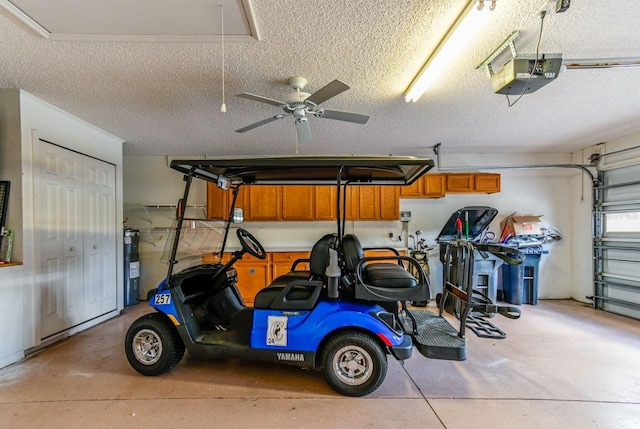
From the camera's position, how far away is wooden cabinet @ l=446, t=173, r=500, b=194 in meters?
5.44

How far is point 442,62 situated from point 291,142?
2933 mm

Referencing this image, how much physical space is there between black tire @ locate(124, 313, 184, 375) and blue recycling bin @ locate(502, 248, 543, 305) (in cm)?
531

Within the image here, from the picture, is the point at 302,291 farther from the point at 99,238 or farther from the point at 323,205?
the point at 99,238

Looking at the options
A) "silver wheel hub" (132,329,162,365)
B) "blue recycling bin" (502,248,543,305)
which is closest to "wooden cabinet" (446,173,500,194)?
"blue recycling bin" (502,248,543,305)

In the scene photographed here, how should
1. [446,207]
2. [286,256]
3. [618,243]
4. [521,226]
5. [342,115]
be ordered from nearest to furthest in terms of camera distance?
[342,115]
[618,243]
[286,256]
[521,226]
[446,207]

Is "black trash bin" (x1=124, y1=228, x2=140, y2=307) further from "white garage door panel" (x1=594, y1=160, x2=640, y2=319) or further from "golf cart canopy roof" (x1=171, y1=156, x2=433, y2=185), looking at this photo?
"white garage door panel" (x1=594, y1=160, x2=640, y2=319)

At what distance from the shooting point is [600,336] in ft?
11.8

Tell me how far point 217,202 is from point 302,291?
346 cm

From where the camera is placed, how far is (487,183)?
5449 mm

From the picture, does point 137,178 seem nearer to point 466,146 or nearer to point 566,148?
point 466,146

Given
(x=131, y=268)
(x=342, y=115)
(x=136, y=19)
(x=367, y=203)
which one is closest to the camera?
(x=136, y=19)

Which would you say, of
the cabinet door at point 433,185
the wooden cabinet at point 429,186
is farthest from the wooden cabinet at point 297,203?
the cabinet door at point 433,185

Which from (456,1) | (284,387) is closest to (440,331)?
(284,387)

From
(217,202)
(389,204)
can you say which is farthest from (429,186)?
(217,202)
